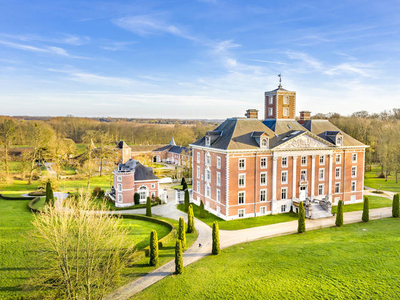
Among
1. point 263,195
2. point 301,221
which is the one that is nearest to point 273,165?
point 263,195

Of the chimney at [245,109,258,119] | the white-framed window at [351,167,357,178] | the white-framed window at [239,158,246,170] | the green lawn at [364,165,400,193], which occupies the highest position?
the chimney at [245,109,258,119]

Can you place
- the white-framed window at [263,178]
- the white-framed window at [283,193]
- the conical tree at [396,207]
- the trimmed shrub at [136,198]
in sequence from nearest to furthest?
the conical tree at [396,207] < the white-framed window at [263,178] < the white-framed window at [283,193] < the trimmed shrub at [136,198]

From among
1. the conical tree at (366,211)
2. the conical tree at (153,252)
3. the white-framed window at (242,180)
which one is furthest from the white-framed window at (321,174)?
the conical tree at (153,252)

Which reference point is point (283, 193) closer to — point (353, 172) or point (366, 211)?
point (366, 211)

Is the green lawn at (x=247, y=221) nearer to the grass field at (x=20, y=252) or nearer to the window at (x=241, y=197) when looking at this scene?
the window at (x=241, y=197)

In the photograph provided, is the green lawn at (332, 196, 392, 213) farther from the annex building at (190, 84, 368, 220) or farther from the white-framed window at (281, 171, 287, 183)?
the white-framed window at (281, 171, 287, 183)

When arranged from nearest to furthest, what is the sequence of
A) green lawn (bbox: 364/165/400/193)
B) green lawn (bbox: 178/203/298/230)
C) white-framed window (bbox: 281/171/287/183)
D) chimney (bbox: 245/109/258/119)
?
1. green lawn (bbox: 178/203/298/230)
2. white-framed window (bbox: 281/171/287/183)
3. chimney (bbox: 245/109/258/119)
4. green lawn (bbox: 364/165/400/193)

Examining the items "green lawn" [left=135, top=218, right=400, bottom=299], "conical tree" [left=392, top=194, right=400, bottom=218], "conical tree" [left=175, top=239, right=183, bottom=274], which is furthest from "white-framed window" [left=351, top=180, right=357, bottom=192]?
"conical tree" [left=175, top=239, right=183, bottom=274]
